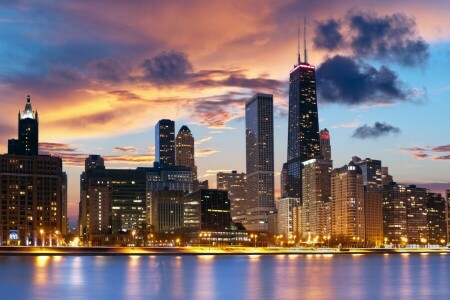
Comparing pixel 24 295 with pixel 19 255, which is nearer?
pixel 24 295

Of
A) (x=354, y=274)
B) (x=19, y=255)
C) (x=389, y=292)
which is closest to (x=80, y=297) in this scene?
(x=389, y=292)

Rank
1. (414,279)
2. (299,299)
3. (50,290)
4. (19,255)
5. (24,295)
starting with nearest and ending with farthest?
(299,299) < (24,295) < (50,290) < (414,279) < (19,255)

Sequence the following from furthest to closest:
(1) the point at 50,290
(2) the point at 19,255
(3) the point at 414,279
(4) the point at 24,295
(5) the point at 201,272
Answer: (2) the point at 19,255, (5) the point at 201,272, (3) the point at 414,279, (1) the point at 50,290, (4) the point at 24,295

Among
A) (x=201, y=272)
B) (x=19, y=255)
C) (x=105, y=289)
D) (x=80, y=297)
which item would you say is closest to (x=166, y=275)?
(x=201, y=272)

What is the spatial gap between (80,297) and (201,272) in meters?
38.2

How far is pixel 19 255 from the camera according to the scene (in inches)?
7692

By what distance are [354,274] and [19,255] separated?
112 m

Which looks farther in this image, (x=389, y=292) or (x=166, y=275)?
(x=166, y=275)

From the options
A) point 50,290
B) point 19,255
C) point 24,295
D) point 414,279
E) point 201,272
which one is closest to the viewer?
point 24,295

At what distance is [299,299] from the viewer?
7294cm

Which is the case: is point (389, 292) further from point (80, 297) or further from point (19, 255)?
point (19, 255)

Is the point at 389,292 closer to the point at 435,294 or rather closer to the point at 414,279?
the point at 435,294

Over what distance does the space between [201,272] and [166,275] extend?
849 cm

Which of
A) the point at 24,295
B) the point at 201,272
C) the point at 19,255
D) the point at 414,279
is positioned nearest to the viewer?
the point at 24,295
